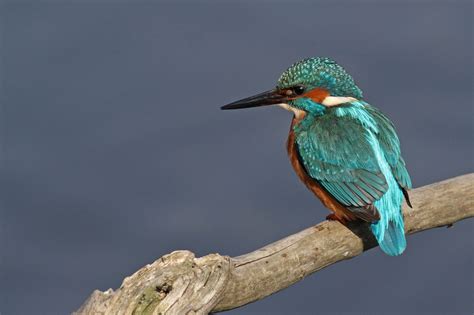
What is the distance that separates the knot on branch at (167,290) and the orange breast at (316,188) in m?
0.84

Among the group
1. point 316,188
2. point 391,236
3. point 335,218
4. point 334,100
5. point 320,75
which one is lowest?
point 391,236

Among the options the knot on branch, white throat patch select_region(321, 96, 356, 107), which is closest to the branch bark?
the knot on branch

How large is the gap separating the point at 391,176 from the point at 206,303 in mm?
999

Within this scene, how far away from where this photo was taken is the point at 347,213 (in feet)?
10.2

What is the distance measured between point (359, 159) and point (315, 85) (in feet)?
1.21

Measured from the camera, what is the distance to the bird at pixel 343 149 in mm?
3014

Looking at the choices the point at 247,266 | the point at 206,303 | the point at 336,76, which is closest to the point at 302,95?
the point at 336,76

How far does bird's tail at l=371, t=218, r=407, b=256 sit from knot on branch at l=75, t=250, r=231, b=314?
0.79 metres

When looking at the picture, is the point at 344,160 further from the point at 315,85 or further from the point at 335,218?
the point at 315,85

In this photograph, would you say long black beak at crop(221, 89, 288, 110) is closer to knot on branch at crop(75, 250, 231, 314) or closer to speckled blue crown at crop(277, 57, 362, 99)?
speckled blue crown at crop(277, 57, 362, 99)

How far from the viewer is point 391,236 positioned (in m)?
2.97

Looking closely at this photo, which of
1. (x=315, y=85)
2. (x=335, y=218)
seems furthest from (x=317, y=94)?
(x=335, y=218)

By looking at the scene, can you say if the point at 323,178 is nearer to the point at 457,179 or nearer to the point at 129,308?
the point at 457,179

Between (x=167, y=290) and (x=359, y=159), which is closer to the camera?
(x=167, y=290)
